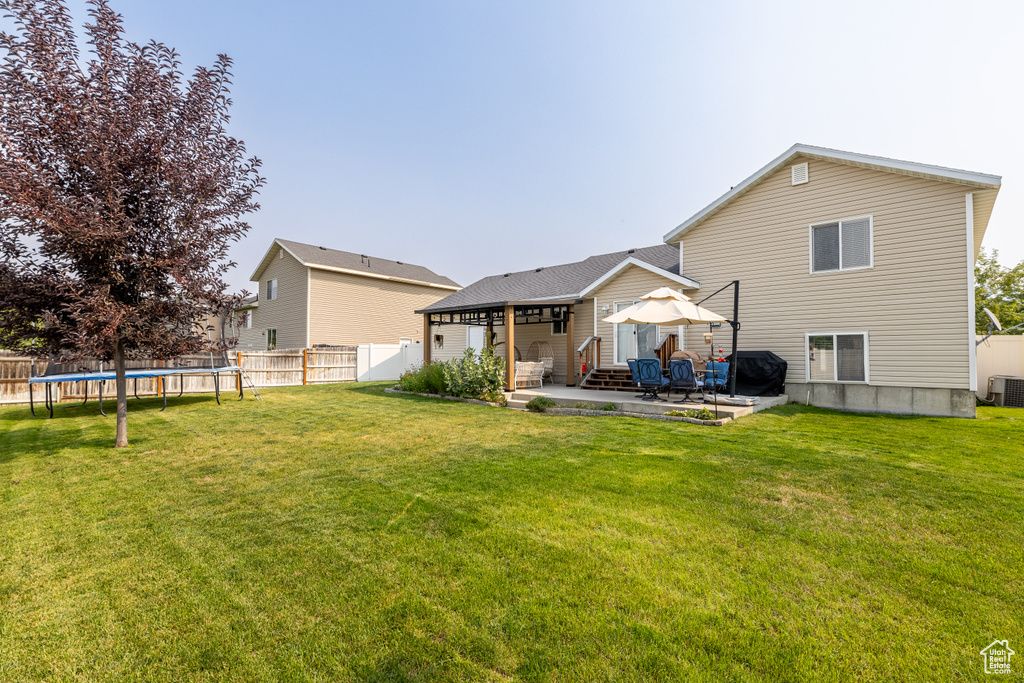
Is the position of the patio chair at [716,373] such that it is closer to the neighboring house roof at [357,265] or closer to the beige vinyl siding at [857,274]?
the beige vinyl siding at [857,274]

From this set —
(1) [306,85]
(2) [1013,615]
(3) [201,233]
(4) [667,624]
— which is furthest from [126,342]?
(1) [306,85]

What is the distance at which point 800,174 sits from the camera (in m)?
11.2

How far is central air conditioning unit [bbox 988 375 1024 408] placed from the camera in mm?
11945

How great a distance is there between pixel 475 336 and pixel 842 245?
1351 centimetres

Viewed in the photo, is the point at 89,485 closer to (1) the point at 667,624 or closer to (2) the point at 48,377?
(1) the point at 667,624

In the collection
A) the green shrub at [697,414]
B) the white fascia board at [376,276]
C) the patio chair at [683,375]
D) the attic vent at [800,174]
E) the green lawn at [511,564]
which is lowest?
the green lawn at [511,564]

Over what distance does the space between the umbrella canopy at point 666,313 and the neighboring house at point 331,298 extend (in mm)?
16777

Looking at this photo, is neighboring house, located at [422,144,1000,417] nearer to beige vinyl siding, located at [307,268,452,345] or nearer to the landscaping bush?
the landscaping bush

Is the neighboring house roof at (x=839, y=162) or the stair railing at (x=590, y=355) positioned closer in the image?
the neighboring house roof at (x=839, y=162)

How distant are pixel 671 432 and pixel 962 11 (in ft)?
35.5

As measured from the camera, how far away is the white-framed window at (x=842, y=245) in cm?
1033

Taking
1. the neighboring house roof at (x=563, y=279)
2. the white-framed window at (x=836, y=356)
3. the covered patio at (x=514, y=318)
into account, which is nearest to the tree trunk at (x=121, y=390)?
the covered patio at (x=514, y=318)

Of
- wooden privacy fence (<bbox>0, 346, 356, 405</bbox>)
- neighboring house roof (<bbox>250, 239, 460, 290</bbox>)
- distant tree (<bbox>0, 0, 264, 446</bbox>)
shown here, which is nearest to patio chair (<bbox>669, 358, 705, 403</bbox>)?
distant tree (<bbox>0, 0, 264, 446</bbox>)

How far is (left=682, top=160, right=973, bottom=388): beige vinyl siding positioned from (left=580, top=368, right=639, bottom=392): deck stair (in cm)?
196
